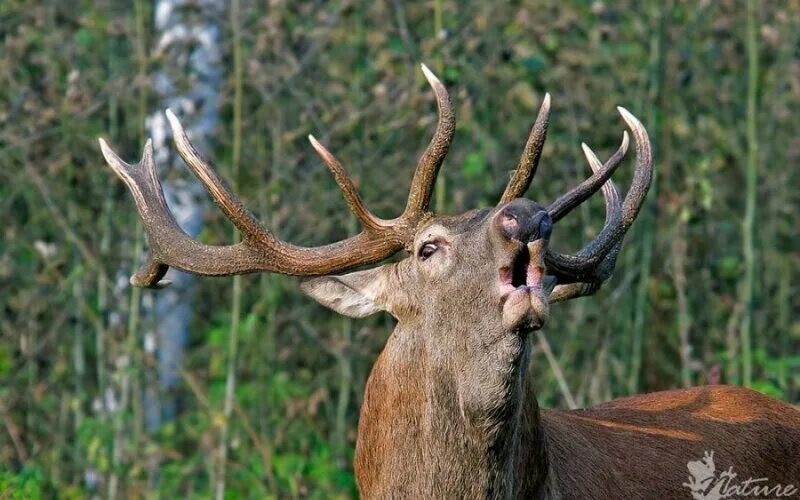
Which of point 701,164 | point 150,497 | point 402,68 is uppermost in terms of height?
point 402,68

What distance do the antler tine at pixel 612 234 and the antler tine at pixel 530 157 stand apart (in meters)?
0.24

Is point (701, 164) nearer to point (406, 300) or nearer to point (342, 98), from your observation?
point (342, 98)

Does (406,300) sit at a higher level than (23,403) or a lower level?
higher

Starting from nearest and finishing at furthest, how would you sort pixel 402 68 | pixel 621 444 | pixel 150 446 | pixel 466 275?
pixel 466 275 → pixel 621 444 → pixel 150 446 → pixel 402 68

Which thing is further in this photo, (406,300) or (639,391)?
(639,391)

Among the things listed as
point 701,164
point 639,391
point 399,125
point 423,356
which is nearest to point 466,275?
point 423,356

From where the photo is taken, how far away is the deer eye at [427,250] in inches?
199

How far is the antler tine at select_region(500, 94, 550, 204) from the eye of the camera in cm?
505

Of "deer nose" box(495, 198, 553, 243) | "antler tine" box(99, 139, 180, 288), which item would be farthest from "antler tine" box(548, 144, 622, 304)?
"antler tine" box(99, 139, 180, 288)

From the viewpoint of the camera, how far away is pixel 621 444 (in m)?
5.59

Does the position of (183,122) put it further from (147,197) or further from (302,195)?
(147,197)

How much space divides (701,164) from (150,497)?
10.9ft

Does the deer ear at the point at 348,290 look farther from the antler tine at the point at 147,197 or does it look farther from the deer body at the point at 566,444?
the antler tine at the point at 147,197

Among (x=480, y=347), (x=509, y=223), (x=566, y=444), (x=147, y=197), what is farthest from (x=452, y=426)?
(x=147, y=197)
